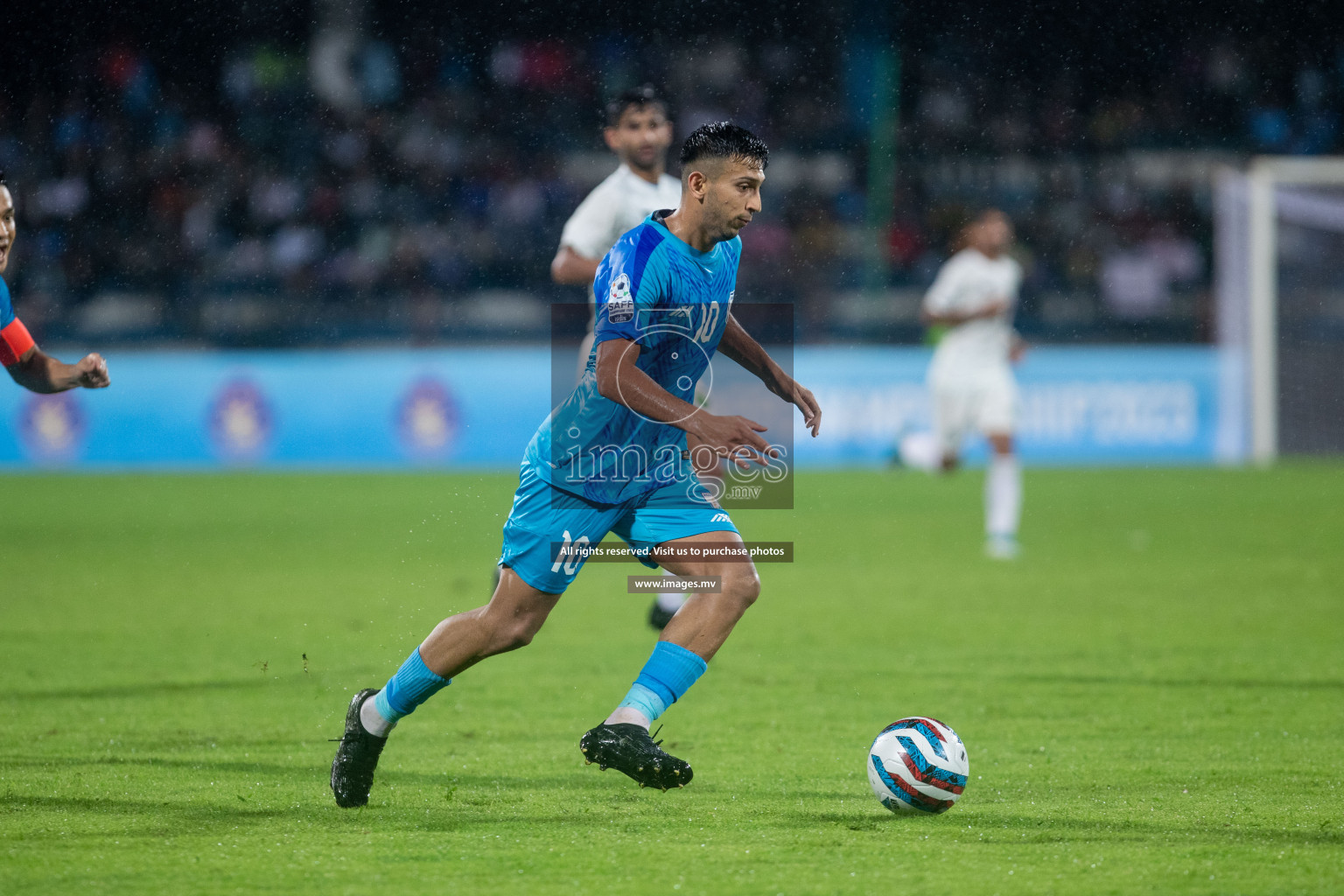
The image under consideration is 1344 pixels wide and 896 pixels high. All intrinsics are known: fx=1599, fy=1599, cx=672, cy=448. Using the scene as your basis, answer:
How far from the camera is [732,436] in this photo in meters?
3.92

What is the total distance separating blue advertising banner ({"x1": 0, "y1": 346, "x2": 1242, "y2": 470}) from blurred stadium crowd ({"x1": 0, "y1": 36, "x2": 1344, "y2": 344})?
895 millimetres

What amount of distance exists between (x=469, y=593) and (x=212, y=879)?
18.7 feet

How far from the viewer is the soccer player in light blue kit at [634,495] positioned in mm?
4176

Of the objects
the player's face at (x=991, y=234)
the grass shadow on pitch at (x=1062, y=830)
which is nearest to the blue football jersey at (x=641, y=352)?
the grass shadow on pitch at (x=1062, y=830)

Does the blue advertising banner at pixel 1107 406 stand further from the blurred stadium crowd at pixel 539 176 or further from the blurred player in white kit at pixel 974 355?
the blurred player in white kit at pixel 974 355

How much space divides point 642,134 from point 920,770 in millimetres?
3704

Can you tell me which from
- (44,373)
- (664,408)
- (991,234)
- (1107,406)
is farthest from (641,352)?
(1107,406)

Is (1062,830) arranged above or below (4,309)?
below

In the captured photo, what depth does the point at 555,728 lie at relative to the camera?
5.44m

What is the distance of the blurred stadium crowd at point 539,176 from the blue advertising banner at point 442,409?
35.2 inches

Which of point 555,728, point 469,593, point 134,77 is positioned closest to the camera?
point 555,728

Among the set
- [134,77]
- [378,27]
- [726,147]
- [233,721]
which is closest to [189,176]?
[134,77]

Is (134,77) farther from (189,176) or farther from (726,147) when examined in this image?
(726,147)

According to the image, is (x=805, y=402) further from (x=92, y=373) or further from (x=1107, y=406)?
(x=1107, y=406)
